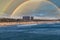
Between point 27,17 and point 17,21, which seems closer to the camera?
point 27,17

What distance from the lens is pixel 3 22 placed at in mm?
13930

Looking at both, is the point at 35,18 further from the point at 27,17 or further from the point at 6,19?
the point at 6,19

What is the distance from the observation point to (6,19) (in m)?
13.6

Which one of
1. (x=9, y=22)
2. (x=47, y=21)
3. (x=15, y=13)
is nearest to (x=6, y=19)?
(x=9, y=22)

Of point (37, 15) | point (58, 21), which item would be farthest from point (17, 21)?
point (58, 21)

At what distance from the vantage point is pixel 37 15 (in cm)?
1284

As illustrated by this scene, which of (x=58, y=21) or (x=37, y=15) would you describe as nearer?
(x=37, y=15)

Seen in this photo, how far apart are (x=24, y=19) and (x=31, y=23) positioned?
0.60 m

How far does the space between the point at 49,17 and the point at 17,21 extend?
6.33 ft

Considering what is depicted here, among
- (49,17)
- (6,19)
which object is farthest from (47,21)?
(6,19)

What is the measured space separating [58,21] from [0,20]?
347 cm

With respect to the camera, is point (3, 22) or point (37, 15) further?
point (3, 22)

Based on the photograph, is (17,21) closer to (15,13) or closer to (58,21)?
(15,13)

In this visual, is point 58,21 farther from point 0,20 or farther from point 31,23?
point 0,20
